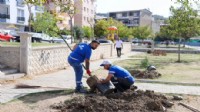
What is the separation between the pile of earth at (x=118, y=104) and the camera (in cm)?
759

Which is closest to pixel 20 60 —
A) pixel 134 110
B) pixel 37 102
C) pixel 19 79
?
pixel 19 79

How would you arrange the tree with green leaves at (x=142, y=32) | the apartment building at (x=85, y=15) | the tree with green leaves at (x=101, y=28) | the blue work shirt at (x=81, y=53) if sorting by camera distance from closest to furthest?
the blue work shirt at (x=81, y=53) → the tree with green leaves at (x=101, y=28) → the tree with green leaves at (x=142, y=32) → the apartment building at (x=85, y=15)

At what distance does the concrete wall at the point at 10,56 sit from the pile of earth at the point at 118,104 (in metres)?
5.45

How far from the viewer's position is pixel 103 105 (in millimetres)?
7750

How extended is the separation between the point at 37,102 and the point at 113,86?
84.5 inches

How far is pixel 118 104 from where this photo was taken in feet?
25.7

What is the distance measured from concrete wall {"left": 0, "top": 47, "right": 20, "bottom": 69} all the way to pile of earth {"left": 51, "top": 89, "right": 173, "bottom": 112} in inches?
215

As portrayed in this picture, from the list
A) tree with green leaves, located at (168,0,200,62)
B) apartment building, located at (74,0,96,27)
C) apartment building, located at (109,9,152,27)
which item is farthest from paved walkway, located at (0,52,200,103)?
apartment building, located at (109,9,152,27)

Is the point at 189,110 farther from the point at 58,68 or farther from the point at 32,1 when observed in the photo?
the point at 58,68

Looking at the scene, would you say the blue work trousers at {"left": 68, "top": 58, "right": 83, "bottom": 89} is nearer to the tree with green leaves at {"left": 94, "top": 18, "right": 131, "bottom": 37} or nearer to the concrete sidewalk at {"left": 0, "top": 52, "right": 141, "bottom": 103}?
the concrete sidewalk at {"left": 0, "top": 52, "right": 141, "bottom": 103}

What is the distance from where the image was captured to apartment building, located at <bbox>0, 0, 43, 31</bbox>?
54438 millimetres

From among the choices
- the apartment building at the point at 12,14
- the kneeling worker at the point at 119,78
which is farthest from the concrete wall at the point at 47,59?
the apartment building at the point at 12,14

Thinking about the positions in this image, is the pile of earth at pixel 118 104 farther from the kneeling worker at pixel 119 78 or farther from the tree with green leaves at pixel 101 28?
the tree with green leaves at pixel 101 28

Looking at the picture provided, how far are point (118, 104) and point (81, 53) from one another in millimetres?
2276
